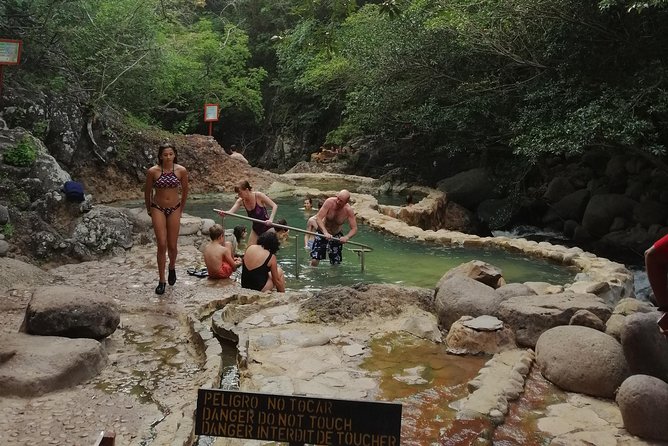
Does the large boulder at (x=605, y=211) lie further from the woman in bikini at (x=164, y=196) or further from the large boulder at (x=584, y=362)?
the woman in bikini at (x=164, y=196)

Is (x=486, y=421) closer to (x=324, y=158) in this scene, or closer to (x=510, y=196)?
(x=510, y=196)

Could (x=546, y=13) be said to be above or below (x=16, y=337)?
above

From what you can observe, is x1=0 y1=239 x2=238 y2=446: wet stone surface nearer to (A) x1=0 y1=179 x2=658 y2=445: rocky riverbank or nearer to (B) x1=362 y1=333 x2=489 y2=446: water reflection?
(A) x1=0 y1=179 x2=658 y2=445: rocky riverbank

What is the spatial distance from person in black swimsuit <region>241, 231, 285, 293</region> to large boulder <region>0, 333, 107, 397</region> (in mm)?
2725

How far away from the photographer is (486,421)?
389cm

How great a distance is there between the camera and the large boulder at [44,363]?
4.08 metres

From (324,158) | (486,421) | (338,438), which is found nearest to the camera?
(338,438)

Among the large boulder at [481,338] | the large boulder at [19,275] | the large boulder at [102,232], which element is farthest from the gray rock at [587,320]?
the large boulder at [102,232]

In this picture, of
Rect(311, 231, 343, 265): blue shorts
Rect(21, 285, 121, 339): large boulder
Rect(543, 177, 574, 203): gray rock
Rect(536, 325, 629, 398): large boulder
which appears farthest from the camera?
Rect(543, 177, 574, 203): gray rock

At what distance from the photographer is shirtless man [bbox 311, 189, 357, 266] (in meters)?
9.17

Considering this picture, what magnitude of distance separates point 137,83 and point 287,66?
34.8 feet

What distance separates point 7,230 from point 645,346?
7.30 meters

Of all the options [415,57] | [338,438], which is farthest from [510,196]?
[338,438]

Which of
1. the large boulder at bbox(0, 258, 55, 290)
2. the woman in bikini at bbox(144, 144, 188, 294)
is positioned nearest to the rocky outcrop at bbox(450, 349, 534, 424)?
the woman in bikini at bbox(144, 144, 188, 294)
